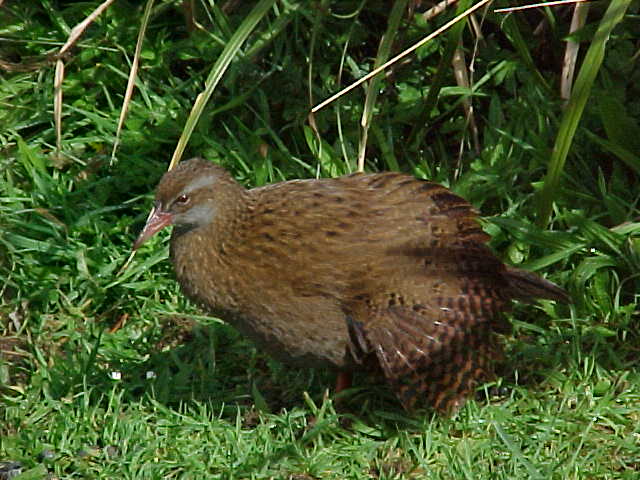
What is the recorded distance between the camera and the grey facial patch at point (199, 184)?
413 cm

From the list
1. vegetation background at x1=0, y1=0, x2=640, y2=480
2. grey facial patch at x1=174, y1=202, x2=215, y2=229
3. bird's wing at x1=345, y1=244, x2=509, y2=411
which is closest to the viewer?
bird's wing at x1=345, y1=244, x2=509, y2=411

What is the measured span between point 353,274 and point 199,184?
23.3 inches

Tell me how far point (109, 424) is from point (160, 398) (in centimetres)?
23

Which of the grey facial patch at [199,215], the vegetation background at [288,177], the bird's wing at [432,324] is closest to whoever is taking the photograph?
the bird's wing at [432,324]

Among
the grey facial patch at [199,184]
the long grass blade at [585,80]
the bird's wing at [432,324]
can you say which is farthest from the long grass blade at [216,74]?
the long grass blade at [585,80]

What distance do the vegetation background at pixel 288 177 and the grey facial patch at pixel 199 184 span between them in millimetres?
183

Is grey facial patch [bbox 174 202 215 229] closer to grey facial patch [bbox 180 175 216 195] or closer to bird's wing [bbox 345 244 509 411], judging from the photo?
grey facial patch [bbox 180 175 216 195]

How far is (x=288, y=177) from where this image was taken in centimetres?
510

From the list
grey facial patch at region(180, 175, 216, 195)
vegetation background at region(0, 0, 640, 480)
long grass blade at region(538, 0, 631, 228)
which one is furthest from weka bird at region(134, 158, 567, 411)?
long grass blade at region(538, 0, 631, 228)

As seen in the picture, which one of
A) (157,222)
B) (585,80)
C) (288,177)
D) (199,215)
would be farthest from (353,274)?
(288,177)

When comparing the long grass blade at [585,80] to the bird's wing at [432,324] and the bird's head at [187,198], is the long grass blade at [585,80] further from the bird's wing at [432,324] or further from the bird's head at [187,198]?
the bird's head at [187,198]

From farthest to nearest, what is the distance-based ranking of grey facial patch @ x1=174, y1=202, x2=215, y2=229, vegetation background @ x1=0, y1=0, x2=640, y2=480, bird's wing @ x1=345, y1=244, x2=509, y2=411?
grey facial patch @ x1=174, y1=202, x2=215, y2=229 < vegetation background @ x1=0, y1=0, x2=640, y2=480 < bird's wing @ x1=345, y1=244, x2=509, y2=411

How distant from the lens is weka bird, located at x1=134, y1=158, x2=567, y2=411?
3982mm

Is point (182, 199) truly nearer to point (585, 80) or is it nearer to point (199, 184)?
point (199, 184)
